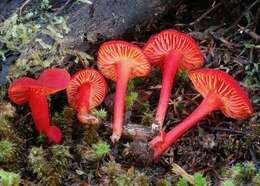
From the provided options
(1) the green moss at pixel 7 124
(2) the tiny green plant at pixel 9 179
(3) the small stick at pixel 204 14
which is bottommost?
(2) the tiny green plant at pixel 9 179

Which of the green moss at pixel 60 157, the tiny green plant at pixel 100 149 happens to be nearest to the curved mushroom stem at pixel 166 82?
the tiny green plant at pixel 100 149

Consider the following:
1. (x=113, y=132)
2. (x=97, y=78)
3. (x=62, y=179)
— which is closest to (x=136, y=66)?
(x=97, y=78)

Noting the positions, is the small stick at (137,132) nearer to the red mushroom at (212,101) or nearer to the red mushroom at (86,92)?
the red mushroom at (212,101)

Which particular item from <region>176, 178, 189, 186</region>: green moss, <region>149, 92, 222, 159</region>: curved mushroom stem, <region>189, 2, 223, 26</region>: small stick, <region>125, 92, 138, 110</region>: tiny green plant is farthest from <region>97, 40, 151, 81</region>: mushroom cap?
<region>176, 178, 189, 186</region>: green moss

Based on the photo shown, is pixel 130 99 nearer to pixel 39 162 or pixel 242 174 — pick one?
pixel 39 162

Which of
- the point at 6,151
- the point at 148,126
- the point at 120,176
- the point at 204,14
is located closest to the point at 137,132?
the point at 148,126

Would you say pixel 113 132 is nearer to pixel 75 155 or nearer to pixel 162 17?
pixel 75 155
